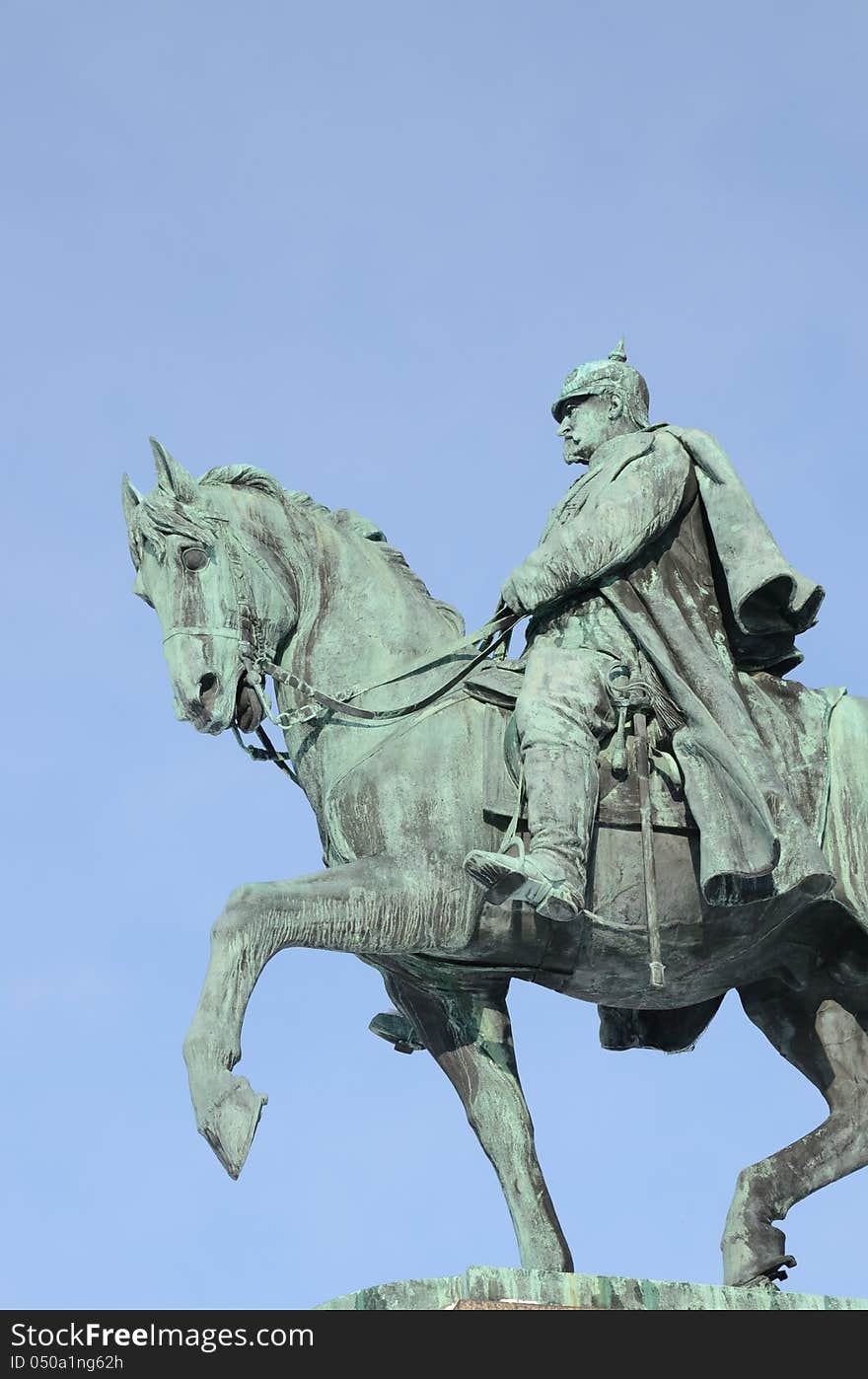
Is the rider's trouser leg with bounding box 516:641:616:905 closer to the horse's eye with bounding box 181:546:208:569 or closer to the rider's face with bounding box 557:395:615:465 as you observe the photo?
the rider's face with bounding box 557:395:615:465

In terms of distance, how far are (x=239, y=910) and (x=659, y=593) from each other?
2738 millimetres

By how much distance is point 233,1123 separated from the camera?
12.5 meters

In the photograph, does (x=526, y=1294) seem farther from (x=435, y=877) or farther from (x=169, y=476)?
(x=169, y=476)

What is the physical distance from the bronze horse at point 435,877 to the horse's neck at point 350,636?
11 millimetres

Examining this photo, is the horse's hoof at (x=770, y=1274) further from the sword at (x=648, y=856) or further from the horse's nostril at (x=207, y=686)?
the horse's nostril at (x=207, y=686)

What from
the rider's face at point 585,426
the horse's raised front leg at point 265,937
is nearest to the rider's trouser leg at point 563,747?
the horse's raised front leg at point 265,937

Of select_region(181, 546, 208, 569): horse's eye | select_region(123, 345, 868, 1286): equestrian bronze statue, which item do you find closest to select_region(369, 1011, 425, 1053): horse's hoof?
select_region(123, 345, 868, 1286): equestrian bronze statue

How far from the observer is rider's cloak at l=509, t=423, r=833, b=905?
13.3 m

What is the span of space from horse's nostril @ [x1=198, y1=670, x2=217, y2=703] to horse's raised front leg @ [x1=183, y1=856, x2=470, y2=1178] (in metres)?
1.19

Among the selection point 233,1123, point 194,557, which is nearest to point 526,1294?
point 233,1123

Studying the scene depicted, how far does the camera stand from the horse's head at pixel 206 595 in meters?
13.9
